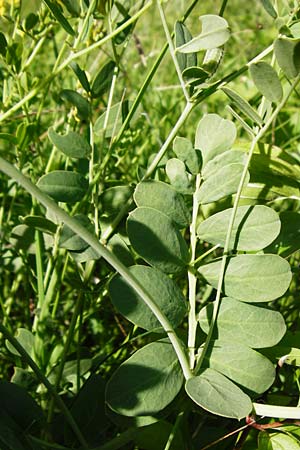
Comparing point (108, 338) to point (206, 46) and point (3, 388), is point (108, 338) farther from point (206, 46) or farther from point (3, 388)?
point (206, 46)

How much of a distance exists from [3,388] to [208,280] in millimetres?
195

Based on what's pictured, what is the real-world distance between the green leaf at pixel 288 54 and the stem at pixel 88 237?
225 mm

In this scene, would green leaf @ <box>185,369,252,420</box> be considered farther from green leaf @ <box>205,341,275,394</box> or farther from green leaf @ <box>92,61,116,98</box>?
green leaf @ <box>92,61,116,98</box>

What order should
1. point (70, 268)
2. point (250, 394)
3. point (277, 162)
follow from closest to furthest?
point (250, 394)
point (277, 162)
point (70, 268)

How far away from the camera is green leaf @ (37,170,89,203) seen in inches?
24.3

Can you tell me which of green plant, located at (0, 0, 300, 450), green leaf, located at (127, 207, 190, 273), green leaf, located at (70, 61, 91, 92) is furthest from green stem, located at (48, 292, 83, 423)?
green leaf, located at (70, 61, 91, 92)

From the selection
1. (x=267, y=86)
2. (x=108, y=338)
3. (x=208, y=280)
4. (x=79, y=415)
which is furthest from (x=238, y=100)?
(x=108, y=338)

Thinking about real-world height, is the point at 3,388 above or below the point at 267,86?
below

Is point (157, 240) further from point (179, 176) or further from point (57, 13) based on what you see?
point (57, 13)

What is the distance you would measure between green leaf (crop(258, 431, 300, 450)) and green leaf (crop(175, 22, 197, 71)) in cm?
32

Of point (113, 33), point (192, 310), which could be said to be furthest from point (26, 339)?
point (113, 33)

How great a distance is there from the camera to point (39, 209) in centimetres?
84

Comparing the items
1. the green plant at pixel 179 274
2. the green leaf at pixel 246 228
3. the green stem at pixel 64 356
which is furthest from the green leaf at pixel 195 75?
the green stem at pixel 64 356

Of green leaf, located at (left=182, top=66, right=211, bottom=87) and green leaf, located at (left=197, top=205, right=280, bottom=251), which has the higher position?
green leaf, located at (left=182, top=66, right=211, bottom=87)
